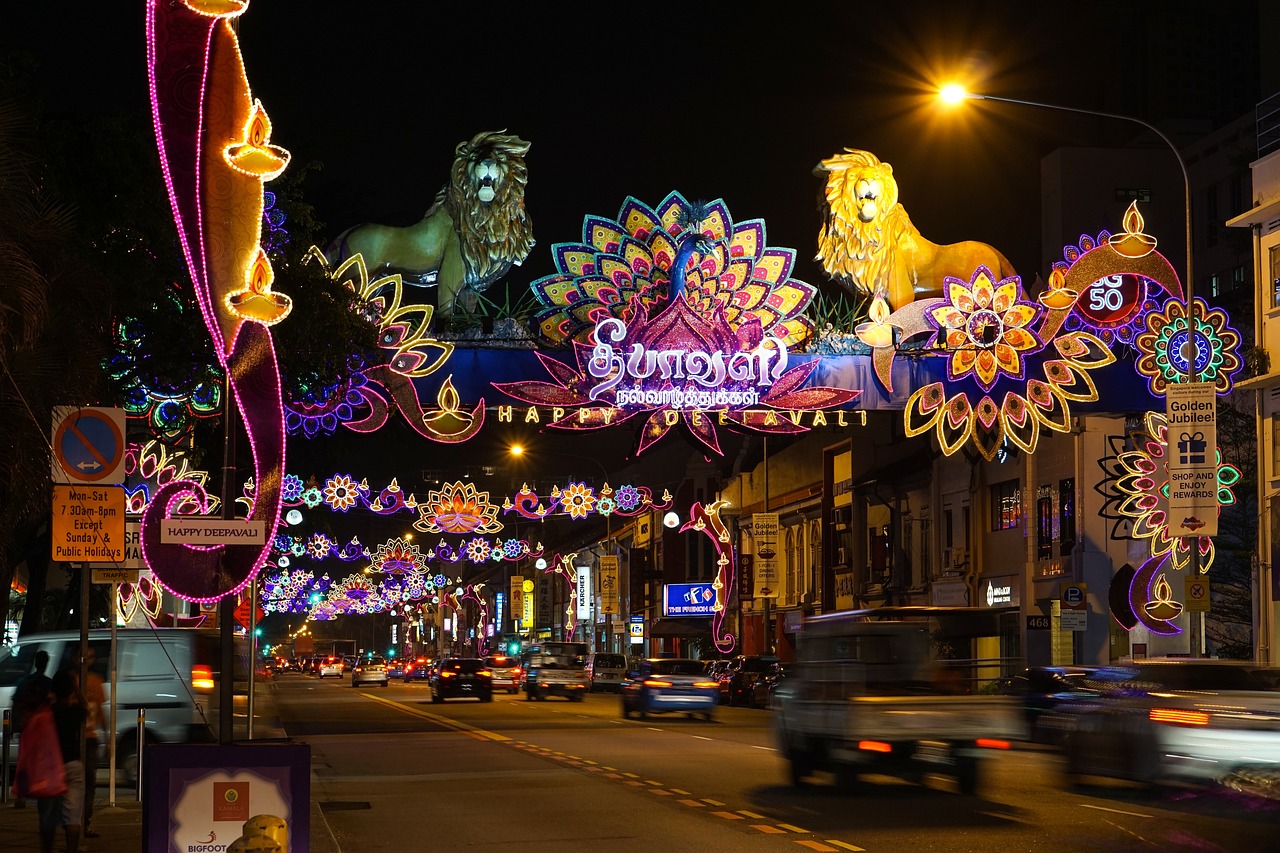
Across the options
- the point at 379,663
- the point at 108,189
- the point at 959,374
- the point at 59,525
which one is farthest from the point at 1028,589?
the point at 379,663

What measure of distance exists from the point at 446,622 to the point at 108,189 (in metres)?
168

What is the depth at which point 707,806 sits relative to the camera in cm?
1809

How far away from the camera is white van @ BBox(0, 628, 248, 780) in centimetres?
2066

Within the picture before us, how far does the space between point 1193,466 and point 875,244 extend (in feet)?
37.2

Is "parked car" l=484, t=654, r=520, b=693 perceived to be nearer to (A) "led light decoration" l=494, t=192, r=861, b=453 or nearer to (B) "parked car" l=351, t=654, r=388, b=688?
(B) "parked car" l=351, t=654, r=388, b=688

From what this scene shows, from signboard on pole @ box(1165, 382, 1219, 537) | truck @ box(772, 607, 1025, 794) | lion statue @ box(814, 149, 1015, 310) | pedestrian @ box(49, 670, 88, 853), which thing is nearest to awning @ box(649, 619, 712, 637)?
lion statue @ box(814, 149, 1015, 310)

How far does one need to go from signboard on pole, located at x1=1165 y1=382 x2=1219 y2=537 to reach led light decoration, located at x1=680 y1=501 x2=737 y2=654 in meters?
39.6

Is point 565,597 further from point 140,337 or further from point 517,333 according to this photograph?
point 140,337

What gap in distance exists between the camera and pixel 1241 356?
3444 centimetres

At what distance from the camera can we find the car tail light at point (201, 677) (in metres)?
21.0

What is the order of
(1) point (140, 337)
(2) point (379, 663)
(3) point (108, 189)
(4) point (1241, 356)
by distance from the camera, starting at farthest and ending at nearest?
(2) point (379, 663), (4) point (1241, 356), (1) point (140, 337), (3) point (108, 189)

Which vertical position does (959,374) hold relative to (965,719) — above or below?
above

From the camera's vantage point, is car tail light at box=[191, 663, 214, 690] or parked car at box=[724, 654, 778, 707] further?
parked car at box=[724, 654, 778, 707]

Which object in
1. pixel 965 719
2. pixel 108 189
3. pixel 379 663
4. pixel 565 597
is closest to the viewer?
pixel 965 719
